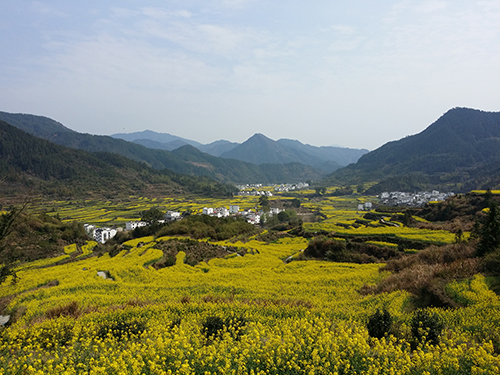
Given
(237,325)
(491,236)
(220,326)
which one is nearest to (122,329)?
(220,326)

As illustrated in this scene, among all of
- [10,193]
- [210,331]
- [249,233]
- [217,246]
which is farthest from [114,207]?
[210,331]

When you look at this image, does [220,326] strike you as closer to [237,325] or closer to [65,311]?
[237,325]

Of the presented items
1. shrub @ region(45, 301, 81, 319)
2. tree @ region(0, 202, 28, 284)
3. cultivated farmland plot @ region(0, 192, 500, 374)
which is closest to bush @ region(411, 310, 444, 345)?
cultivated farmland plot @ region(0, 192, 500, 374)

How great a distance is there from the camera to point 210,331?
8.34 metres

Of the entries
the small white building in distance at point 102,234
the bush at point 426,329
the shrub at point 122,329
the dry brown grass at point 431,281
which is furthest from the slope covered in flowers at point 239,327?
the small white building in distance at point 102,234

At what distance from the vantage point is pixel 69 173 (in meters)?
124

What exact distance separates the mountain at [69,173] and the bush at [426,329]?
11540cm

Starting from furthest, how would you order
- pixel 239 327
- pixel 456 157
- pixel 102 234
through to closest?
pixel 456 157
pixel 102 234
pixel 239 327

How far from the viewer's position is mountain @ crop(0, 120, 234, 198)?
109750mm

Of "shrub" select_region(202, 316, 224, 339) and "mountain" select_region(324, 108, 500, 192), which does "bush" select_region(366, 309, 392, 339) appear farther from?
"mountain" select_region(324, 108, 500, 192)

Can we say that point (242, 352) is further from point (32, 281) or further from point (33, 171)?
point (33, 171)

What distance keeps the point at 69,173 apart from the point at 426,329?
144m

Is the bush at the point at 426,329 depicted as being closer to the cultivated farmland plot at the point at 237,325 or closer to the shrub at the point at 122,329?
the cultivated farmland plot at the point at 237,325

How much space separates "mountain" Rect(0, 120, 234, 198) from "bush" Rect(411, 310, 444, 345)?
115 meters
